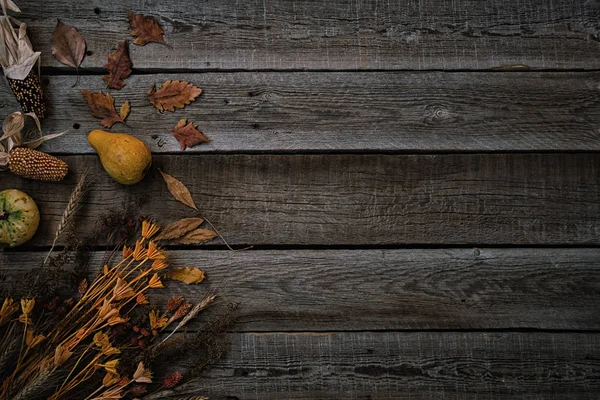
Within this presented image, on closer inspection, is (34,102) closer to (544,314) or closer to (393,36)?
(393,36)

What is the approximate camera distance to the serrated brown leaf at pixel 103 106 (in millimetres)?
1619

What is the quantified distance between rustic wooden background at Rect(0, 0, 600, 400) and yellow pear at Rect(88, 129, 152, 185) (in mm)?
78

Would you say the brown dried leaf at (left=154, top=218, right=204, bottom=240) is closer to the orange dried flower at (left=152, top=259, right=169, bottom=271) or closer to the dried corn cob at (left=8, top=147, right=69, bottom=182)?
the orange dried flower at (left=152, top=259, right=169, bottom=271)

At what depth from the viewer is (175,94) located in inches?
64.3

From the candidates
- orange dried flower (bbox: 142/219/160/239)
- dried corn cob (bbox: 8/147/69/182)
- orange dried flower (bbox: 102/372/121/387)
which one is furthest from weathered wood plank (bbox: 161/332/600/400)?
dried corn cob (bbox: 8/147/69/182)

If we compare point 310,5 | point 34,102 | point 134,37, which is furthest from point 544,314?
point 34,102

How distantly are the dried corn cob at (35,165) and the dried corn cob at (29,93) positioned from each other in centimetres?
12

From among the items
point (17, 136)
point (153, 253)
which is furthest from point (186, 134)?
point (17, 136)

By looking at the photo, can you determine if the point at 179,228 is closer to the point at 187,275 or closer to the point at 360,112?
the point at 187,275

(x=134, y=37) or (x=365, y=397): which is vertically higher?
(x=134, y=37)

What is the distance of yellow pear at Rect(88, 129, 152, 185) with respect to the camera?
4.92 feet

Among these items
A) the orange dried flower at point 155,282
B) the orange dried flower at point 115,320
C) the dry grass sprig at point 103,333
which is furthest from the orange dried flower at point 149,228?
the orange dried flower at point 115,320

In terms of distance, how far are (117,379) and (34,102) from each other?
796 millimetres

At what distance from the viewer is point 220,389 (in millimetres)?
1592
